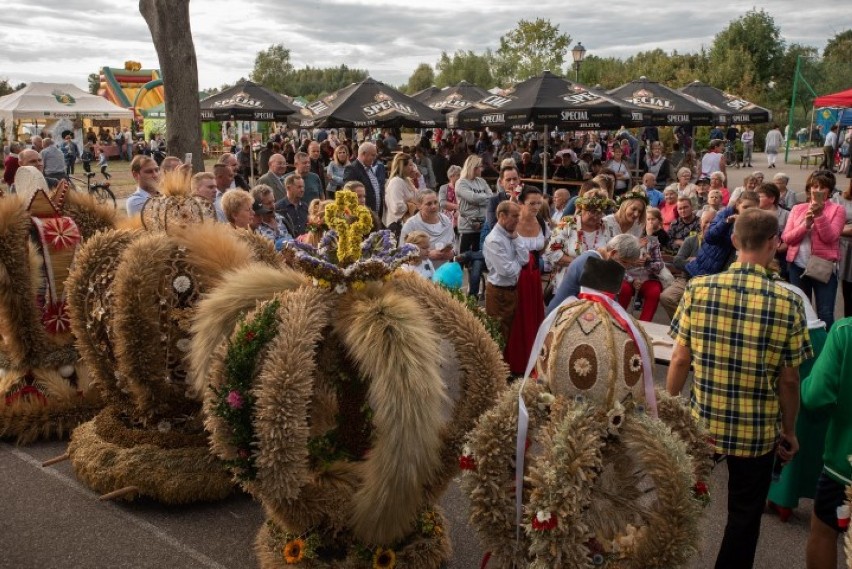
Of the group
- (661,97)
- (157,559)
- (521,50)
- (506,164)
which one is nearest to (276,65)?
(521,50)

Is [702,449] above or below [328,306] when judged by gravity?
below

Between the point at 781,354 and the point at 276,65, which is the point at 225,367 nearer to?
the point at 781,354

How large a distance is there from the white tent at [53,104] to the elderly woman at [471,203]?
23104 mm

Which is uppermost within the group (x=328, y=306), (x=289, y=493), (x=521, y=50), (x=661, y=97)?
(x=521, y=50)

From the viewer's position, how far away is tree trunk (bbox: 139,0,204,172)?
9.70 m

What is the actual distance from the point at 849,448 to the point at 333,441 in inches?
94.5

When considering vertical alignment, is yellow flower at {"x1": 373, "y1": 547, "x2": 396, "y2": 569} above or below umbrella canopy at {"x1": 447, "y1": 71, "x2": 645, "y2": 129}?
below

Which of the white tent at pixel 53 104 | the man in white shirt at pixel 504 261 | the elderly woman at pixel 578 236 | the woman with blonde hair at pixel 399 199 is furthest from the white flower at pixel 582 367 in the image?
the white tent at pixel 53 104

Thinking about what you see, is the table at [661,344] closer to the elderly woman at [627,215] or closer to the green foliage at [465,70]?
the elderly woman at [627,215]

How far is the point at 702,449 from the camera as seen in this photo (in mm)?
3289

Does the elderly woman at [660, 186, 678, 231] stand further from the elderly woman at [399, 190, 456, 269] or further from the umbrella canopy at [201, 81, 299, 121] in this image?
the umbrella canopy at [201, 81, 299, 121]

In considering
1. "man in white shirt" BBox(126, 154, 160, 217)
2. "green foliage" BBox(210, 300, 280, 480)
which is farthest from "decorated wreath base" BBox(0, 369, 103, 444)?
"green foliage" BBox(210, 300, 280, 480)

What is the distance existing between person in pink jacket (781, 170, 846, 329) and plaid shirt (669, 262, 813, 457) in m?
4.58

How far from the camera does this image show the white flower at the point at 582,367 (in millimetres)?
2936
